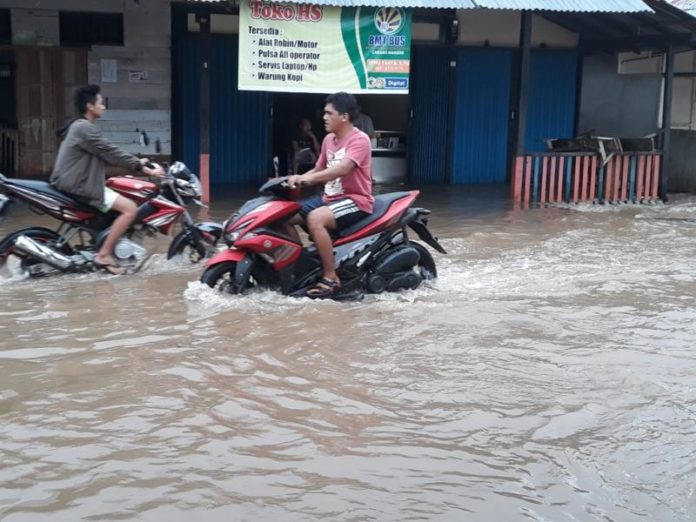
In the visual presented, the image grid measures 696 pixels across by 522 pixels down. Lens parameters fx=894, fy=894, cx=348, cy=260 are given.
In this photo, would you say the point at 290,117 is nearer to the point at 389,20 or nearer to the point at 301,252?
the point at 389,20

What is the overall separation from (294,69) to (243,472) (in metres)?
8.36

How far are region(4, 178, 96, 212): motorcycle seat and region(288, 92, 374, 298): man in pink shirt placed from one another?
192cm

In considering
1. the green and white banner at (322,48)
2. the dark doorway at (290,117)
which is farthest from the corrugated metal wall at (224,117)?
the green and white banner at (322,48)

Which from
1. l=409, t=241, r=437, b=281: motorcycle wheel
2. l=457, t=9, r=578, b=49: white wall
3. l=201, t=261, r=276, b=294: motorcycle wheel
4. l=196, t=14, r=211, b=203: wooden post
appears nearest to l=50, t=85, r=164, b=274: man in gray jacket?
l=201, t=261, r=276, b=294: motorcycle wheel

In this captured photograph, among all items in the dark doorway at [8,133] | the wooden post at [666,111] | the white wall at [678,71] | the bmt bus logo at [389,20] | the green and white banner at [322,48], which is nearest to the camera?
the green and white banner at [322,48]

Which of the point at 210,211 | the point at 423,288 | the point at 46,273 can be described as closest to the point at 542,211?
the point at 210,211

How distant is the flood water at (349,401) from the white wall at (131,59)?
5.96 m

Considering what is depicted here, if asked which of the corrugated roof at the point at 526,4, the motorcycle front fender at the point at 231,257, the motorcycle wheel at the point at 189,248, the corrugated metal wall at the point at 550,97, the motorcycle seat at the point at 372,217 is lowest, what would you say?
the motorcycle wheel at the point at 189,248

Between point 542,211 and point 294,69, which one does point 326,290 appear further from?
point 542,211

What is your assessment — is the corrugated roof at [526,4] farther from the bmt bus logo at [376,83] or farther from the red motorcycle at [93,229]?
the red motorcycle at [93,229]

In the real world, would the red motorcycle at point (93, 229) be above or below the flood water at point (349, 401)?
above

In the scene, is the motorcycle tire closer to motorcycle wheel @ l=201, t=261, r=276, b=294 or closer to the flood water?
motorcycle wheel @ l=201, t=261, r=276, b=294

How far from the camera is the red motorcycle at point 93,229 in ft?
24.2

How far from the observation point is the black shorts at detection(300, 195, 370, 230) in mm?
6887
